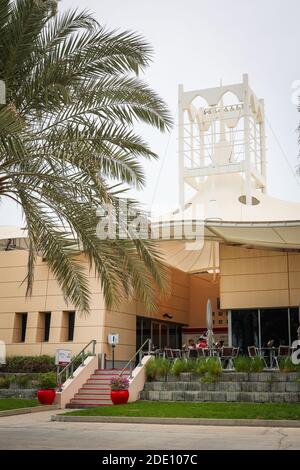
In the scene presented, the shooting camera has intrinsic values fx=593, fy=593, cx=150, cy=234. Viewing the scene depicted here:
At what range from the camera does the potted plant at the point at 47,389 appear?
19.7 meters

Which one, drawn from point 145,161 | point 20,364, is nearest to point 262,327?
point 20,364

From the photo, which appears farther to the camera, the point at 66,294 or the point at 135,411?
the point at 135,411

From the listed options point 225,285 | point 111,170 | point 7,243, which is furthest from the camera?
point 7,243

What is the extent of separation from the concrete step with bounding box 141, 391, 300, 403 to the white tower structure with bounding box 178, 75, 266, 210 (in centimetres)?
1616

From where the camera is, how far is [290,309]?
2528cm

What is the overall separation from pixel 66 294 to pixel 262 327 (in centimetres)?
1585

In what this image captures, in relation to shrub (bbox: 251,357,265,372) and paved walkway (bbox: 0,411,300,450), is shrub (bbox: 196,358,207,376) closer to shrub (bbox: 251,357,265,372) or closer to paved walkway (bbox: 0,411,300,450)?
shrub (bbox: 251,357,265,372)

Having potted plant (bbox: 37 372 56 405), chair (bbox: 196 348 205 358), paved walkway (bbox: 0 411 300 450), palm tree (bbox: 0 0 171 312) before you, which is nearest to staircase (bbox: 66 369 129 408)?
potted plant (bbox: 37 372 56 405)

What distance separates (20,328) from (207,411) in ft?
45.5

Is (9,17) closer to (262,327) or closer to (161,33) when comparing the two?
(161,33)

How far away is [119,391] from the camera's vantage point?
18781mm

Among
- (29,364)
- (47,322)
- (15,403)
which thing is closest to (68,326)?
(47,322)

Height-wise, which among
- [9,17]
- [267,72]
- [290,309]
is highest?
[267,72]

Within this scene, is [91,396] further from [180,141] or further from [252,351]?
[180,141]
